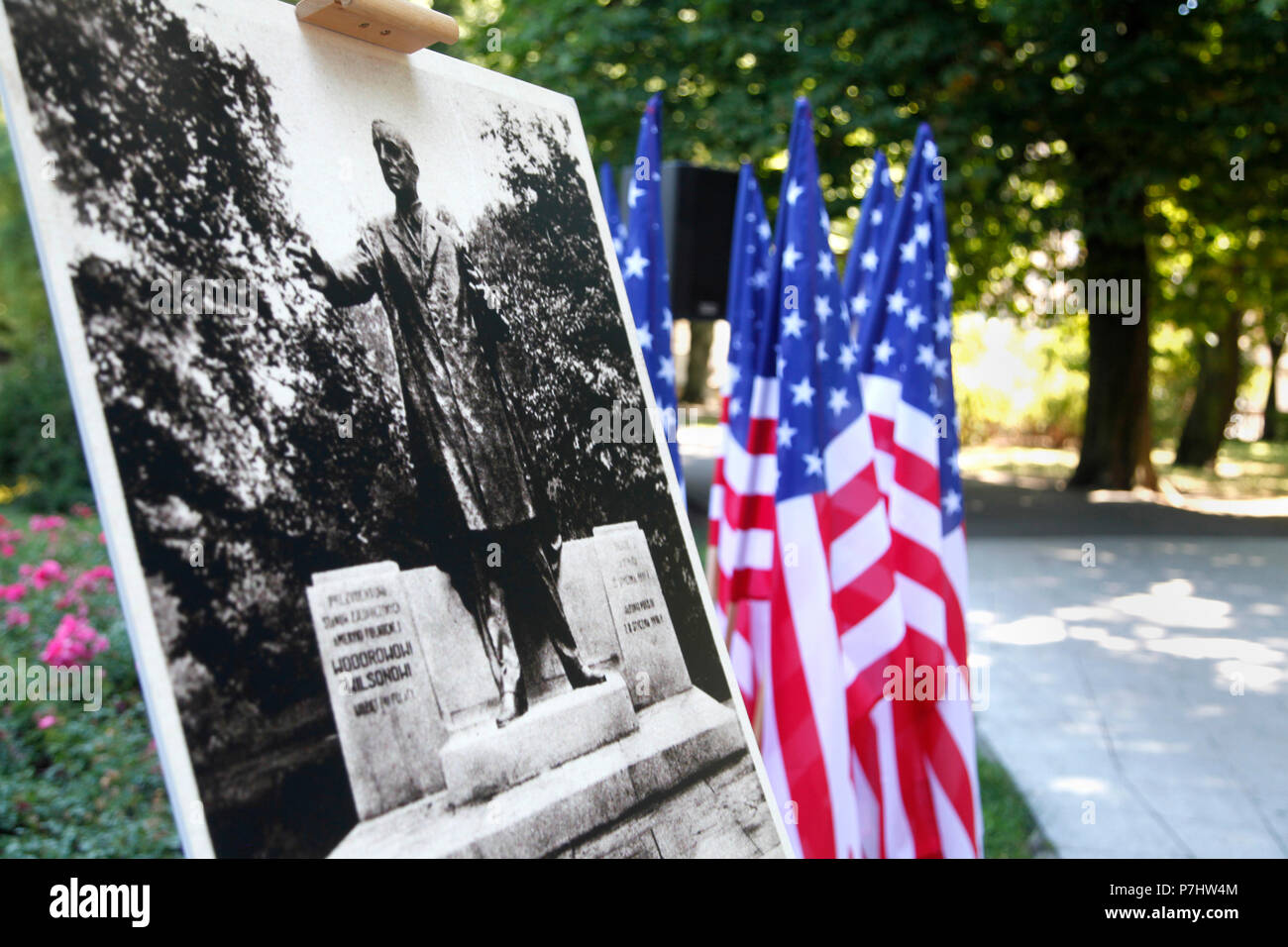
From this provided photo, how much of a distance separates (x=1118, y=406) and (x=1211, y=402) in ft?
22.0

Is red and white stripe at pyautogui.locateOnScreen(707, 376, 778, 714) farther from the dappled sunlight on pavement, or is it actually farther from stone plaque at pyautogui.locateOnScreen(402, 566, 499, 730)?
the dappled sunlight on pavement

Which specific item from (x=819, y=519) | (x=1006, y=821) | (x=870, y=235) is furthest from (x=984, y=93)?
(x=819, y=519)

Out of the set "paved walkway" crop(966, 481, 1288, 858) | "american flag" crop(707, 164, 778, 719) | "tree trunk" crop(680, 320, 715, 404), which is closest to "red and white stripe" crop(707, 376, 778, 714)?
"american flag" crop(707, 164, 778, 719)

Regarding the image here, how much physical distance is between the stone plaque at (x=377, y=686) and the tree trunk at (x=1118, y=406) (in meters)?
13.3

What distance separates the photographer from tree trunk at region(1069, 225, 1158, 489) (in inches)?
537

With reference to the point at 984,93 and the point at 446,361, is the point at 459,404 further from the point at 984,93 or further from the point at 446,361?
the point at 984,93

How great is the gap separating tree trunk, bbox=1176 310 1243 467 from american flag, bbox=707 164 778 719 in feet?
59.2

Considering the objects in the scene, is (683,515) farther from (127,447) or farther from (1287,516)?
(1287,516)

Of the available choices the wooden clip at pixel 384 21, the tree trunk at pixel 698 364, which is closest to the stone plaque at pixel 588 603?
the wooden clip at pixel 384 21

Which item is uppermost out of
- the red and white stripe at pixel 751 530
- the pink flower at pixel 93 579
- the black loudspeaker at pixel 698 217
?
the black loudspeaker at pixel 698 217

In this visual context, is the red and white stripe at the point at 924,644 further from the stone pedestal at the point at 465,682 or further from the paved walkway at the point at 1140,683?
the stone pedestal at the point at 465,682

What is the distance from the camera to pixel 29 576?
7.03 metres

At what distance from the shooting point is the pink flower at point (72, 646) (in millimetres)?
5254

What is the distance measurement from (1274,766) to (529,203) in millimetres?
4858
